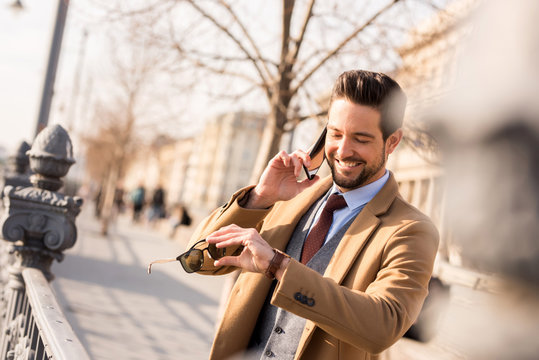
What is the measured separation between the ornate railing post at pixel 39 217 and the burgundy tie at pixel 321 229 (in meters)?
2.07

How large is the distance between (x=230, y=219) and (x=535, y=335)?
1.10m

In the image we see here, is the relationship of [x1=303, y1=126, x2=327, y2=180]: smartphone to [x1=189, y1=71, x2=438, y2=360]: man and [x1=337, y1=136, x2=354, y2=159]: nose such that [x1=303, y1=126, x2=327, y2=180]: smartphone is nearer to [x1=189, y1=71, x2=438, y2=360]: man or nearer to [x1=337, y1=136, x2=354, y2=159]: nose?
[x1=189, y1=71, x2=438, y2=360]: man

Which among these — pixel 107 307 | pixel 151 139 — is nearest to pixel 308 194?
pixel 107 307

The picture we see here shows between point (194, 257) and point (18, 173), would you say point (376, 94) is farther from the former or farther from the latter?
point (18, 173)

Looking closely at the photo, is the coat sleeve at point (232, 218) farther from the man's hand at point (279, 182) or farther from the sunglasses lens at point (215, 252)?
the sunglasses lens at point (215, 252)

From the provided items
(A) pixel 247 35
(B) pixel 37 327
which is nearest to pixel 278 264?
(B) pixel 37 327

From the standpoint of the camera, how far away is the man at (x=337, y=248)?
170 centimetres

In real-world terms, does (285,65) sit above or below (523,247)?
above

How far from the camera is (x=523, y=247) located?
5.55ft

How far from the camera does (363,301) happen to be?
168 cm

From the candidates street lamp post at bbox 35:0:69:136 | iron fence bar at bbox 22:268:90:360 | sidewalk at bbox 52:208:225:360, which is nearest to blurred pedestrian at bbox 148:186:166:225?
sidewalk at bbox 52:208:225:360

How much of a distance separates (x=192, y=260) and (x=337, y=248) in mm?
496

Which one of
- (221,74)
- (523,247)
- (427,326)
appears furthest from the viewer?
(221,74)

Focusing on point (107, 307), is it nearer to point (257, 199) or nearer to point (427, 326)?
point (427, 326)
